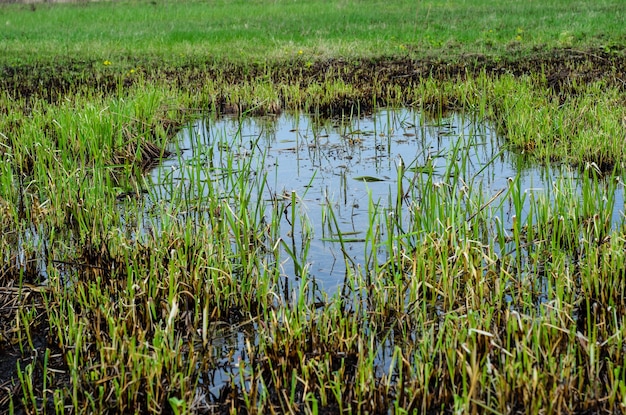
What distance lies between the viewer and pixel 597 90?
7.72 metres

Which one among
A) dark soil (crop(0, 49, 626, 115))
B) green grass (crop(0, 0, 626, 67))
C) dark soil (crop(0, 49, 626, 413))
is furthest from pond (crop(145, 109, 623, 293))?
green grass (crop(0, 0, 626, 67))

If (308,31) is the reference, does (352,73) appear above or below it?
below

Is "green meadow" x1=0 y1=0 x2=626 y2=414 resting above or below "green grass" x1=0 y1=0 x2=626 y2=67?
below

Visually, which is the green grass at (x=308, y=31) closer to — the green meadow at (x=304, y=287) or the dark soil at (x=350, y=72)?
Result: the dark soil at (x=350, y=72)

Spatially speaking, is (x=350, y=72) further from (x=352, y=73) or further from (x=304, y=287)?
(x=304, y=287)

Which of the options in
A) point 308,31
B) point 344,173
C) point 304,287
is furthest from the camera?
point 308,31

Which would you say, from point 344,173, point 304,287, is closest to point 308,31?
point 344,173

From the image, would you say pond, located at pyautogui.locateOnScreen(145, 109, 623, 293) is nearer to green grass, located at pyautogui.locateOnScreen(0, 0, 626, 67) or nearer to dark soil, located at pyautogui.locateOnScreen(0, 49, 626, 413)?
dark soil, located at pyautogui.locateOnScreen(0, 49, 626, 413)

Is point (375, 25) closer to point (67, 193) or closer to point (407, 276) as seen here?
point (67, 193)

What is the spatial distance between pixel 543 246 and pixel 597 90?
14.7 ft

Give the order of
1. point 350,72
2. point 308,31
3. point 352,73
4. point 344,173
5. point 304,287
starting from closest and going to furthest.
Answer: point 304,287
point 344,173
point 352,73
point 350,72
point 308,31

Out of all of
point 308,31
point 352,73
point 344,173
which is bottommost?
point 344,173

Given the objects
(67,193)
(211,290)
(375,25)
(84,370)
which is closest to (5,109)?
(67,193)

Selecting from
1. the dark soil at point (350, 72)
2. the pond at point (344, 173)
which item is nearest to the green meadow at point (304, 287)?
the pond at point (344, 173)
